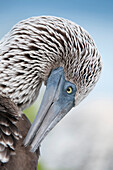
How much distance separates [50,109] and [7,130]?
382 mm

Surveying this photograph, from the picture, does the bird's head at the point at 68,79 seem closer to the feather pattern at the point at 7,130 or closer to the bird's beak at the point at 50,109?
the bird's beak at the point at 50,109

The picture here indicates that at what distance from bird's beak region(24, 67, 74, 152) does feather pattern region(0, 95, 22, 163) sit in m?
0.13

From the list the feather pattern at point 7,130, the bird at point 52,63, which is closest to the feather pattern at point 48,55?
the bird at point 52,63

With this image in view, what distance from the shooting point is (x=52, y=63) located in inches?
91.1

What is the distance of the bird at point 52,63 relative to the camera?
2234mm

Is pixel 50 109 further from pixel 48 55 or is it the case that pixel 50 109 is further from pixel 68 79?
pixel 48 55

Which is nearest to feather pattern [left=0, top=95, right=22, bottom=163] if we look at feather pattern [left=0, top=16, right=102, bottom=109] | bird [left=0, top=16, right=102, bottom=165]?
bird [left=0, top=16, right=102, bottom=165]

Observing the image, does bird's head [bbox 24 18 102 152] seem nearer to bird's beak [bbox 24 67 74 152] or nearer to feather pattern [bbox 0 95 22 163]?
bird's beak [bbox 24 67 74 152]

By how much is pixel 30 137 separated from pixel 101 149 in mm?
5211

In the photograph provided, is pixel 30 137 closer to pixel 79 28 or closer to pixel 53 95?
pixel 53 95

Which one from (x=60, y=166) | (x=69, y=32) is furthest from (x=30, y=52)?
(x=60, y=166)

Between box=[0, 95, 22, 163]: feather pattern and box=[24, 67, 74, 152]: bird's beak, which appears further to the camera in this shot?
box=[24, 67, 74, 152]: bird's beak

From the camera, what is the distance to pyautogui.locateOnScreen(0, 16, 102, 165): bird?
2234 mm

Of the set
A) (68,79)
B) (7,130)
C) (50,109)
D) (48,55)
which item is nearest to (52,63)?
(48,55)
